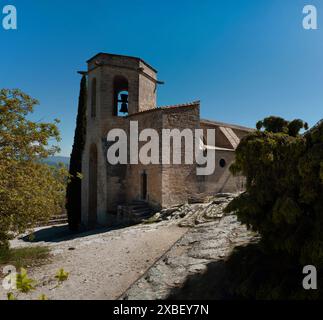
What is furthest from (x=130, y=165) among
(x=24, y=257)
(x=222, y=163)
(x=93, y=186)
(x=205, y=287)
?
(x=205, y=287)

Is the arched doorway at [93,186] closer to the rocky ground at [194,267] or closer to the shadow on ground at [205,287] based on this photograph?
the rocky ground at [194,267]

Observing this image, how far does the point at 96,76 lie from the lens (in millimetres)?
16906

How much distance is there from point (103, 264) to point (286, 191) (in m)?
5.48

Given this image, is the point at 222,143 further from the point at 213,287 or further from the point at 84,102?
the point at 213,287

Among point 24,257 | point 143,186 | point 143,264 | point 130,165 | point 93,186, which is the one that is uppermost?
point 130,165

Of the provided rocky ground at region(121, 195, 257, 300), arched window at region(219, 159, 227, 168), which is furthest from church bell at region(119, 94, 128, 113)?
rocky ground at region(121, 195, 257, 300)

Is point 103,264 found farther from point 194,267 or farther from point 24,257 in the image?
point 194,267

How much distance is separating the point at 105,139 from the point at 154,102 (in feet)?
15.4

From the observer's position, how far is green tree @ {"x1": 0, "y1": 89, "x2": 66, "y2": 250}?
652 cm

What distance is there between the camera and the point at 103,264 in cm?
718

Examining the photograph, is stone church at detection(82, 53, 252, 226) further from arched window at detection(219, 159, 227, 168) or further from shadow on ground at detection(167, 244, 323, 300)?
shadow on ground at detection(167, 244, 323, 300)

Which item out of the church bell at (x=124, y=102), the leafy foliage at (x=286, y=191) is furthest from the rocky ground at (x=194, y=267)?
the church bell at (x=124, y=102)

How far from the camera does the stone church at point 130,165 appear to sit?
47.7 ft
